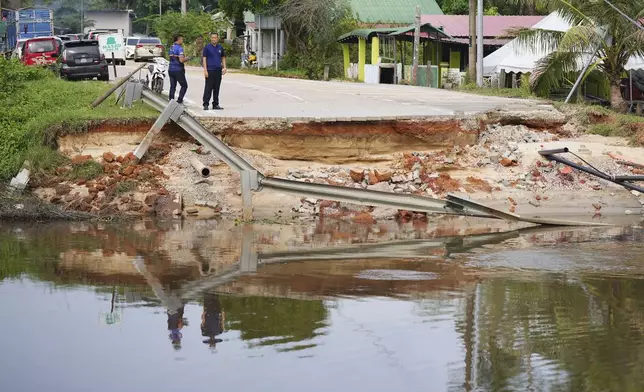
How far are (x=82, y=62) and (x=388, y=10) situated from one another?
24000mm

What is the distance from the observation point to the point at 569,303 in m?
13.1

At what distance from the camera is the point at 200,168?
2041 centimetres

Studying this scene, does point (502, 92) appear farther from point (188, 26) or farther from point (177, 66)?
point (188, 26)

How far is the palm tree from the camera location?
28.3m

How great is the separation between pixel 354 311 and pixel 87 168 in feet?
31.4

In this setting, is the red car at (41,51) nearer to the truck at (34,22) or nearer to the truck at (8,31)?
the truck at (8,31)

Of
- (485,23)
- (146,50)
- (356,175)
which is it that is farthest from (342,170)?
(146,50)

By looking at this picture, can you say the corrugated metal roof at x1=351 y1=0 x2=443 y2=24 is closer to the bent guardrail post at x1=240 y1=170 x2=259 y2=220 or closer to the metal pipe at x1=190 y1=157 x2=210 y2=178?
the metal pipe at x1=190 y1=157 x2=210 y2=178

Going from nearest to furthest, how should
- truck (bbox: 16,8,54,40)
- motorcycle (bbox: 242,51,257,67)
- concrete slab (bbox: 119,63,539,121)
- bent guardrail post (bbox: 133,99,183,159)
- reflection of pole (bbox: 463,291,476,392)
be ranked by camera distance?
reflection of pole (bbox: 463,291,476,392) → bent guardrail post (bbox: 133,99,183,159) → concrete slab (bbox: 119,63,539,121) → truck (bbox: 16,8,54,40) → motorcycle (bbox: 242,51,257,67)

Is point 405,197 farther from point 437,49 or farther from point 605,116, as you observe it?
point 437,49

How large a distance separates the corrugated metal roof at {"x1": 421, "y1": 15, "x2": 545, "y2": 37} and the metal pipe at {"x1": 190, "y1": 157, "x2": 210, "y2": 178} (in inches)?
1093

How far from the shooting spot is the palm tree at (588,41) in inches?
1116

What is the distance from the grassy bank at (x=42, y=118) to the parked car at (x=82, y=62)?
8636mm

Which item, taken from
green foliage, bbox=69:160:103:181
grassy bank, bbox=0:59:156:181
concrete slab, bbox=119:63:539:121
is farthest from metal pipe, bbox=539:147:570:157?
green foliage, bbox=69:160:103:181
